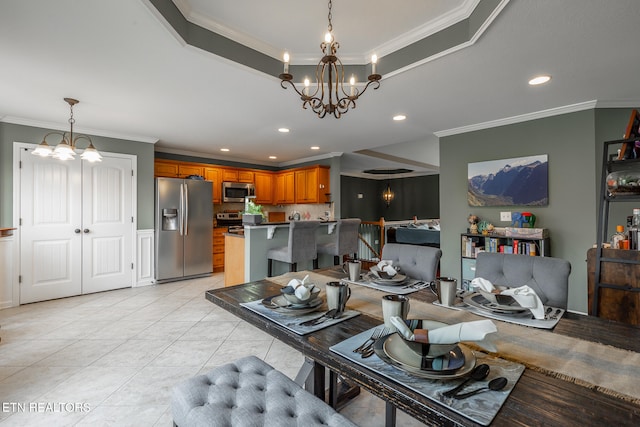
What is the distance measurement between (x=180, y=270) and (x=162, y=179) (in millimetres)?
1553

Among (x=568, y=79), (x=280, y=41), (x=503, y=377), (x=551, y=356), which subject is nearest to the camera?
(x=503, y=377)

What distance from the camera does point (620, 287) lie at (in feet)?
6.41

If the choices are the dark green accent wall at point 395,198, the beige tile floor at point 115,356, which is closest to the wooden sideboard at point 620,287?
the beige tile floor at point 115,356

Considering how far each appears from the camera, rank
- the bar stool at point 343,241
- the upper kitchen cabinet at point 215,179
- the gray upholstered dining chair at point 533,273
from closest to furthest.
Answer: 1. the gray upholstered dining chair at point 533,273
2. the bar stool at point 343,241
3. the upper kitchen cabinet at point 215,179

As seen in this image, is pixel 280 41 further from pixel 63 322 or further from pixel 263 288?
pixel 63 322

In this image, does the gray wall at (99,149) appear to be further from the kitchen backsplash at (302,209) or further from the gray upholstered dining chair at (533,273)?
the gray upholstered dining chair at (533,273)

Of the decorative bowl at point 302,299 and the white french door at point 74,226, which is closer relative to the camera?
the decorative bowl at point 302,299

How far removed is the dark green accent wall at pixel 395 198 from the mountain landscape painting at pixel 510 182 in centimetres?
546

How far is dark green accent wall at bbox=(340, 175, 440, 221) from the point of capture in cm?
947

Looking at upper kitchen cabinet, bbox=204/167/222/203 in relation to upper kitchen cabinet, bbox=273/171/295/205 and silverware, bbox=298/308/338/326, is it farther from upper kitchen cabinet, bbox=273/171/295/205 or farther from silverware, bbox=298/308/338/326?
silverware, bbox=298/308/338/326

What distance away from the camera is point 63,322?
323cm

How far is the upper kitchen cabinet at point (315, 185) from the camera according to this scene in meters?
5.84

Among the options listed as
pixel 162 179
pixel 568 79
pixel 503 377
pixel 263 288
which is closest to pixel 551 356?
pixel 503 377

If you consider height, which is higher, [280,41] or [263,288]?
[280,41]
